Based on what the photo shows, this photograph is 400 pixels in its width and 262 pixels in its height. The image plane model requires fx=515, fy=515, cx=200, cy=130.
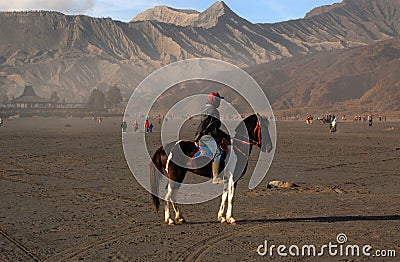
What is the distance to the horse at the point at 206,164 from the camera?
1177 centimetres

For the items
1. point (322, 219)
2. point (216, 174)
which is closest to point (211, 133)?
point (216, 174)

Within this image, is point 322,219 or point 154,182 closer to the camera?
point 154,182

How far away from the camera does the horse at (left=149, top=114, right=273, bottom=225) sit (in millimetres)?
11766

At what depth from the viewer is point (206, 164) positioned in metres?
11.7

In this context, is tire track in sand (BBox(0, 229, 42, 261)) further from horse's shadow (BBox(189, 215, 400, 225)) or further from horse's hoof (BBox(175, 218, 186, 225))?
horse's shadow (BBox(189, 215, 400, 225))

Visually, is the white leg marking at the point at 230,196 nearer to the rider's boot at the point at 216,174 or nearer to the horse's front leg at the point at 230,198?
the horse's front leg at the point at 230,198

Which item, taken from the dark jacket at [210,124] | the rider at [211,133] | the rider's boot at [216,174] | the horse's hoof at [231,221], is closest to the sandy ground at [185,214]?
the horse's hoof at [231,221]

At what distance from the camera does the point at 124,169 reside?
24.3m

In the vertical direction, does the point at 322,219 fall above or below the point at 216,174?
below

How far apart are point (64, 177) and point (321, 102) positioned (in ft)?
574

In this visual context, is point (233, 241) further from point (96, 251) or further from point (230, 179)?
point (96, 251)

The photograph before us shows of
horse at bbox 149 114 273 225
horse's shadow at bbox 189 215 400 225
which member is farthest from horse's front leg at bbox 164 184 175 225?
horse's shadow at bbox 189 215 400 225

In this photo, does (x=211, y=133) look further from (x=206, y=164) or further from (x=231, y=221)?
(x=231, y=221)

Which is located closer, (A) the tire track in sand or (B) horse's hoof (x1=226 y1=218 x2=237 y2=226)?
(A) the tire track in sand
